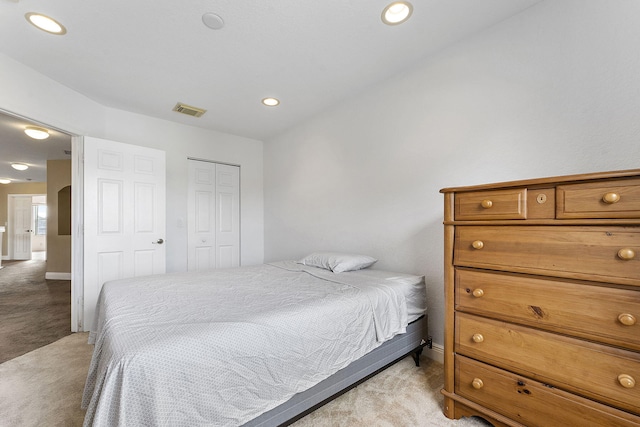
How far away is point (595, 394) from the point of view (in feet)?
3.61

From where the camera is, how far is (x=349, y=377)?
159 centimetres

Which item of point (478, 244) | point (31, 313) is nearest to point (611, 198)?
point (478, 244)

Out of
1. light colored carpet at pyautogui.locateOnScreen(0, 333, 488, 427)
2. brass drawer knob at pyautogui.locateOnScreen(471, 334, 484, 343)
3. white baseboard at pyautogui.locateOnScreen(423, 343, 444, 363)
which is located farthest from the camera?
white baseboard at pyautogui.locateOnScreen(423, 343, 444, 363)

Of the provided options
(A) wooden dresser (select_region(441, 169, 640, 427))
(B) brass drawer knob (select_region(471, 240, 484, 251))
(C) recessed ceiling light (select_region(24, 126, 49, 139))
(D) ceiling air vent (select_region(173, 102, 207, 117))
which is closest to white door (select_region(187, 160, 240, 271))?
(D) ceiling air vent (select_region(173, 102, 207, 117))

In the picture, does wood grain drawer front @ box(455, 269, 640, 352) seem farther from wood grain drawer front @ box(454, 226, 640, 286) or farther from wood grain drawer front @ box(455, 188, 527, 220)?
wood grain drawer front @ box(455, 188, 527, 220)

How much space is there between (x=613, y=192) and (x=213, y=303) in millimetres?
1937

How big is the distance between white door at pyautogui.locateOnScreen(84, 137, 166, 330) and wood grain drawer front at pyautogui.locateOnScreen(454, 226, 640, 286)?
132 inches

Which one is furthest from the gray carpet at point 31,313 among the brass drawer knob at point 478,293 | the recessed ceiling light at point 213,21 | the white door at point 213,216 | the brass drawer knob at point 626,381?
the brass drawer knob at point 626,381

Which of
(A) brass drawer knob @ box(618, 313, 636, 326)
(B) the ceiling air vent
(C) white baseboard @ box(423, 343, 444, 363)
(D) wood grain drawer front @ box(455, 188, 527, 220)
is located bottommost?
(C) white baseboard @ box(423, 343, 444, 363)

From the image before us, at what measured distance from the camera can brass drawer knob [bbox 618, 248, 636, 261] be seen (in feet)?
3.39

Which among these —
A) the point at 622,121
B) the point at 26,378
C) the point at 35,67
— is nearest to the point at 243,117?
the point at 35,67

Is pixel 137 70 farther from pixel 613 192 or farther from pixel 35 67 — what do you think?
pixel 613 192

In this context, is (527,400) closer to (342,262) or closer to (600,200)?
(600,200)

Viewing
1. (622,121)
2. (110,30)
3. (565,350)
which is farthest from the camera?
(110,30)
